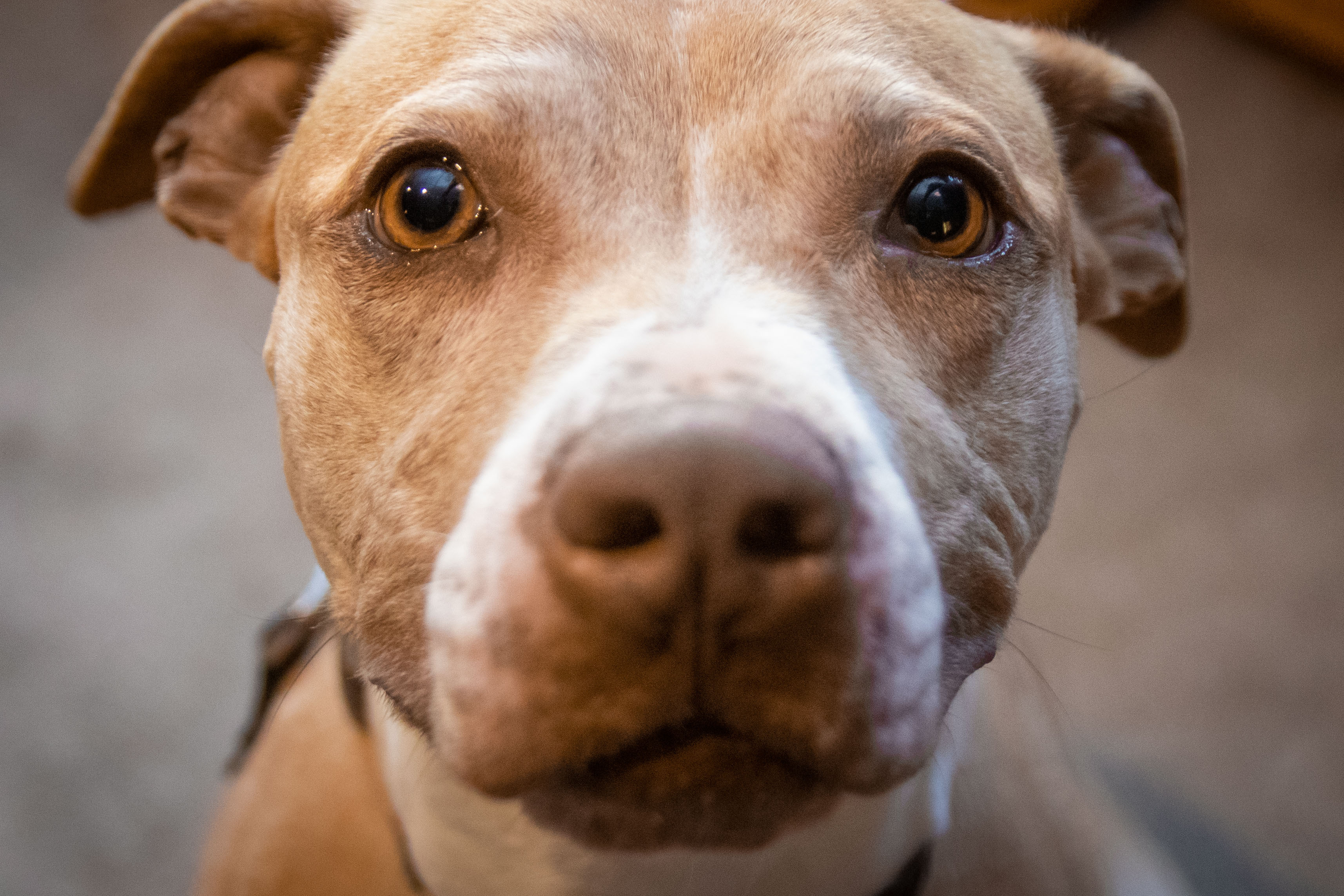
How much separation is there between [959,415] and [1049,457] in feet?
0.80

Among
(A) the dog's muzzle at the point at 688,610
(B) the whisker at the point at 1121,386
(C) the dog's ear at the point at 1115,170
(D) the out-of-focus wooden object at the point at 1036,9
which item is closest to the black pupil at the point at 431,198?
(A) the dog's muzzle at the point at 688,610

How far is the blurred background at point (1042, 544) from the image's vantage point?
3156 mm

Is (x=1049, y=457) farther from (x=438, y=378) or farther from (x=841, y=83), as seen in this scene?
(x=438, y=378)

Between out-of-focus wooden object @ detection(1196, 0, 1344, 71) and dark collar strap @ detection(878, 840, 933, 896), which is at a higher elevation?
dark collar strap @ detection(878, 840, 933, 896)

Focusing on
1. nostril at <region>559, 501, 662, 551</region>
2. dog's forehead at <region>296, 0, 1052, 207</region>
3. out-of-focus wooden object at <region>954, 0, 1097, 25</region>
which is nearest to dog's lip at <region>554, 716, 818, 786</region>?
nostril at <region>559, 501, 662, 551</region>

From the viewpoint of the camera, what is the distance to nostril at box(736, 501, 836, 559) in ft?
3.05

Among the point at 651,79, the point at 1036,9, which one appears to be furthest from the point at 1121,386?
the point at 1036,9

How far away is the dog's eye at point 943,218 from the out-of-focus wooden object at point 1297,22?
4.28 metres

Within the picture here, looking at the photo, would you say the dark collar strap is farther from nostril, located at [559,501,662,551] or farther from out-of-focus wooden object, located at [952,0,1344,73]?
out-of-focus wooden object, located at [952,0,1344,73]

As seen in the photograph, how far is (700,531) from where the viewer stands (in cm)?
92

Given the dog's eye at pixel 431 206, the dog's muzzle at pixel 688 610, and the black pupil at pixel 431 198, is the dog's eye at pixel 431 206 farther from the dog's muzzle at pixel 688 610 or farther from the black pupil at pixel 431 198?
the dog's muzzle at pixel 688 610

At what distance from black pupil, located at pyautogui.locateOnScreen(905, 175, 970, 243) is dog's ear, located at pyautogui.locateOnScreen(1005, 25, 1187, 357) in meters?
0.48

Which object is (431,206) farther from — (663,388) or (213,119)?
(213,119)

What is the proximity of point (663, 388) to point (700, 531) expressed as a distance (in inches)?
6.7
